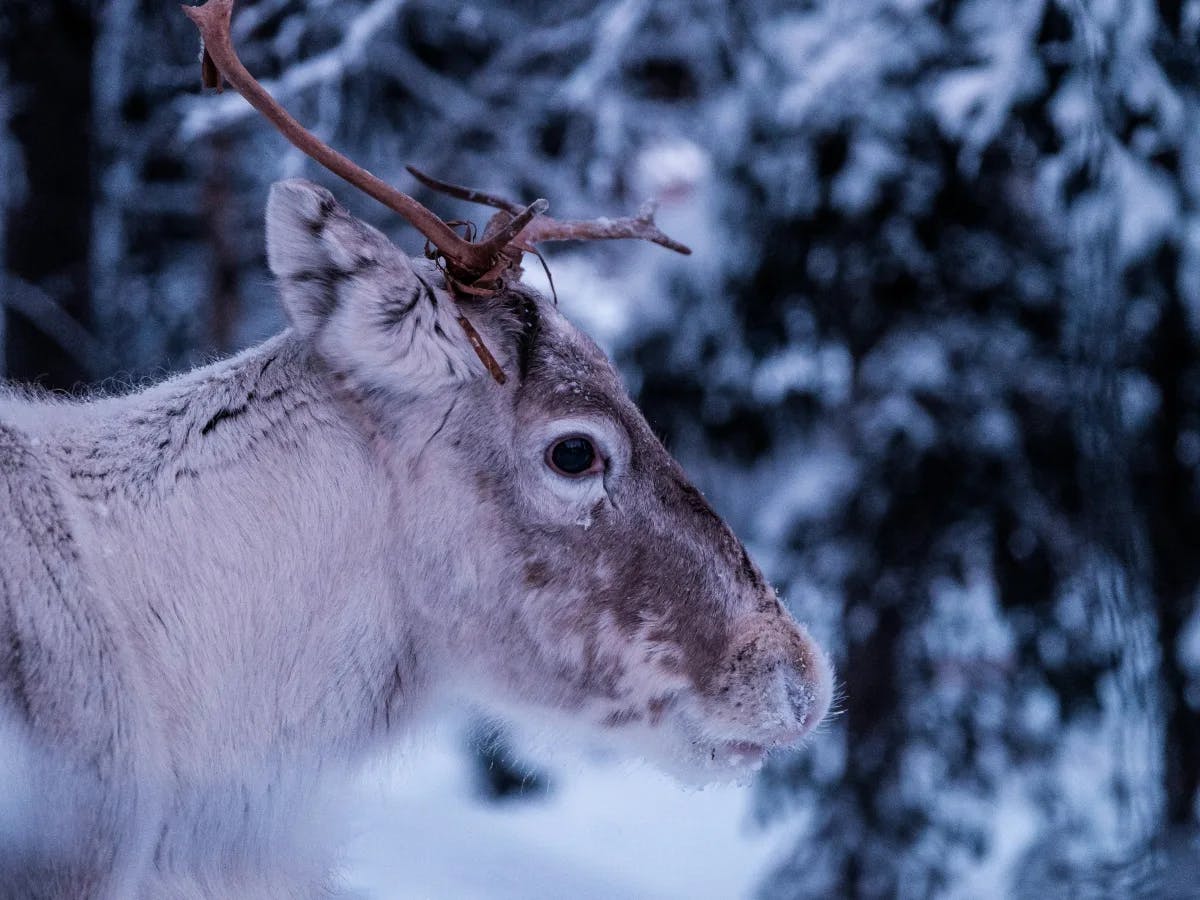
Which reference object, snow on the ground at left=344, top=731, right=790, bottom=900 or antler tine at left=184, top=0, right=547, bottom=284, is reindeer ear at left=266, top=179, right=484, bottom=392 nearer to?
antler tine at left=184, top=0, right=547, bottom=284

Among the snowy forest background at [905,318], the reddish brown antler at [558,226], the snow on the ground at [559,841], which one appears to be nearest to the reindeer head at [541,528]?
the reddish brown antler at [558,226]

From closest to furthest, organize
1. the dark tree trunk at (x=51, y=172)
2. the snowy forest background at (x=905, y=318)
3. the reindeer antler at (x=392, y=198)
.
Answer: the reindeer antler at (x=392, y=198)
the snowy forest background at (x=905, y=318)
the dark tree trunk at (x=51, y=172)

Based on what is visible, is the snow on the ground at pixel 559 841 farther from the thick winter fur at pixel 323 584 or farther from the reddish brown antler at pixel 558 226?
the reddish brown antler at pixel 558 226

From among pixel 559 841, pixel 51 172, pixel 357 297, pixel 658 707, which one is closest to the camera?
pixel 357 297

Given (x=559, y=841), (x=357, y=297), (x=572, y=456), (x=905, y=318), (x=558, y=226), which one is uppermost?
(x=905, y=318)

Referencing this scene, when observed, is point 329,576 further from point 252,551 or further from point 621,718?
point 621,718

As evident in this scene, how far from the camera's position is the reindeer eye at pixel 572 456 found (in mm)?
2293

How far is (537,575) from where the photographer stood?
7.50ft

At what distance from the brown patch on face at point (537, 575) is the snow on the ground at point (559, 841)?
533 millimetres

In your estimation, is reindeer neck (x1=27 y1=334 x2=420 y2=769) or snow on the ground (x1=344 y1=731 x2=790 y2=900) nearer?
reindeer neck (x1=27 y1=334 x2=420 y2=769)

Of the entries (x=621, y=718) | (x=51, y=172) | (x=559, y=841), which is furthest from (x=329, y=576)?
(x=51, y=172)

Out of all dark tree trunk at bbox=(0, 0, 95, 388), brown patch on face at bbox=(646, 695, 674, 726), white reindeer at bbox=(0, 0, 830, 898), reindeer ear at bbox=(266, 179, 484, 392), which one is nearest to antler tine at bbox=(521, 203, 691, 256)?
white reindeer at bbox=(0, 0, 830, 898)

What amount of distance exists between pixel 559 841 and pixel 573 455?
109 inches

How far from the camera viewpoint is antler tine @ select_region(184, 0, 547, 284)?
223 centimetres
